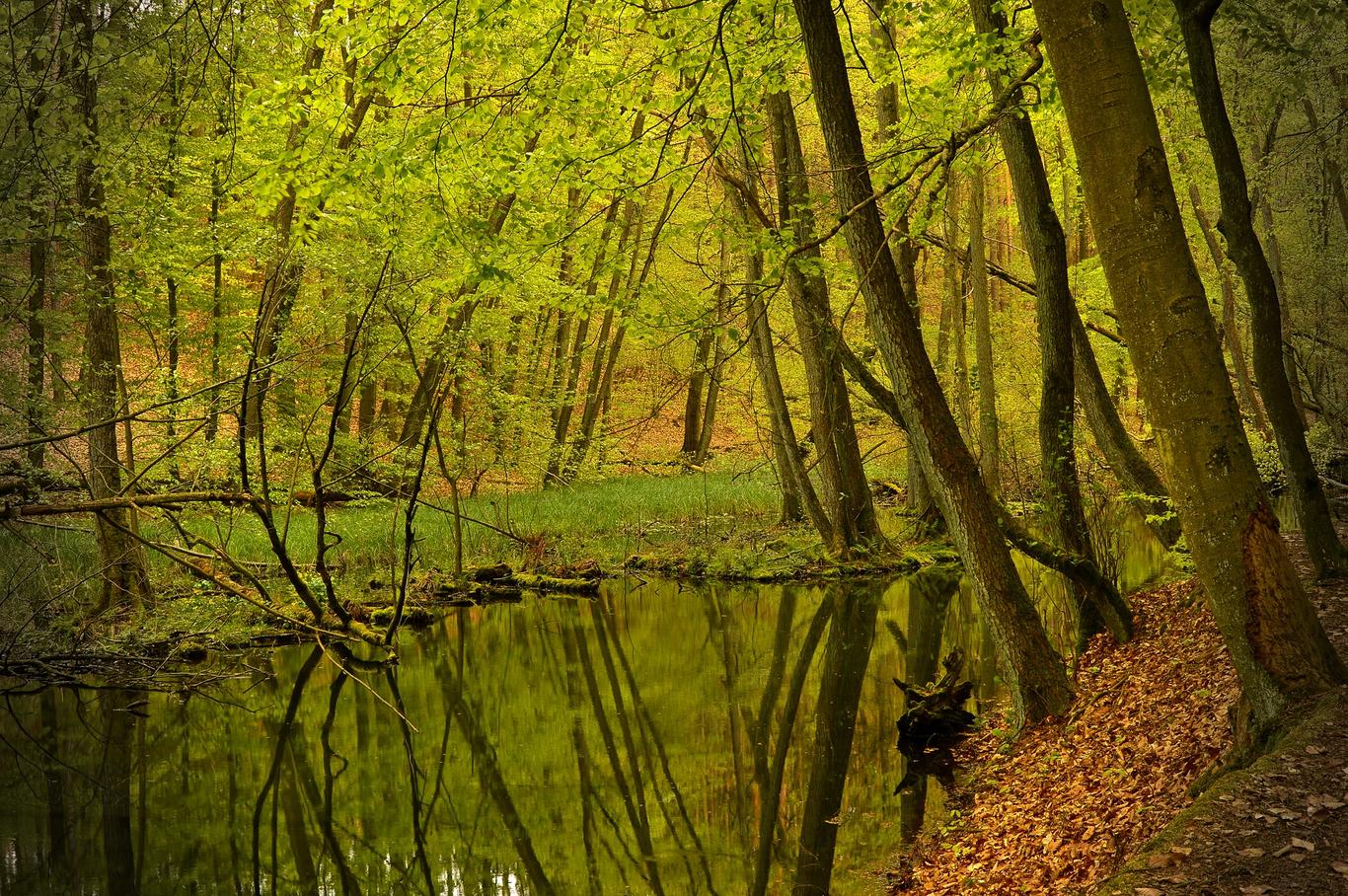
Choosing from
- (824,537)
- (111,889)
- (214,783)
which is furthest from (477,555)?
(111,889)

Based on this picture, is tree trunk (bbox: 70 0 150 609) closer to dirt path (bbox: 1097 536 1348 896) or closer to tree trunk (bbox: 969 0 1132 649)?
tree trunk (bbox: 969 0 1132 649)

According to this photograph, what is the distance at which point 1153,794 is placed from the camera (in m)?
4.53

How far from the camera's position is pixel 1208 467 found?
3.80 meters

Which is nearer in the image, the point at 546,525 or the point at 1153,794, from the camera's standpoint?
the point at 1153,794

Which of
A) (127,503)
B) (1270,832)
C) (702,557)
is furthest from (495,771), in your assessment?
(702,557)

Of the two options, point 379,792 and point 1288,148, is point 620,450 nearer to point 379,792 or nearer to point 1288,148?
point 1288,148

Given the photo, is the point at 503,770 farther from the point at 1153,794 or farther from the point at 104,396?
the point at 104,396

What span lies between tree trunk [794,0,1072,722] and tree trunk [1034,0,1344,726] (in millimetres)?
2324

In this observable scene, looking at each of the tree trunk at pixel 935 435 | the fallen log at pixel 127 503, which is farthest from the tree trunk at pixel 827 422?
the fallen log at pixel 127 503

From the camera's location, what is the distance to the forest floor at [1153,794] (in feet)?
10.7

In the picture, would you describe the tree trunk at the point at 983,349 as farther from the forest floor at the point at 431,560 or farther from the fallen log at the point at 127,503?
the fallen log at the point at 127,503

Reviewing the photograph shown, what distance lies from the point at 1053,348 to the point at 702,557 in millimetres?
8271

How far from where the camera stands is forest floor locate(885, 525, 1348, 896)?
129 inches

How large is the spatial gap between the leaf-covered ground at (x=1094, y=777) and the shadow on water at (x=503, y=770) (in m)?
0.51
